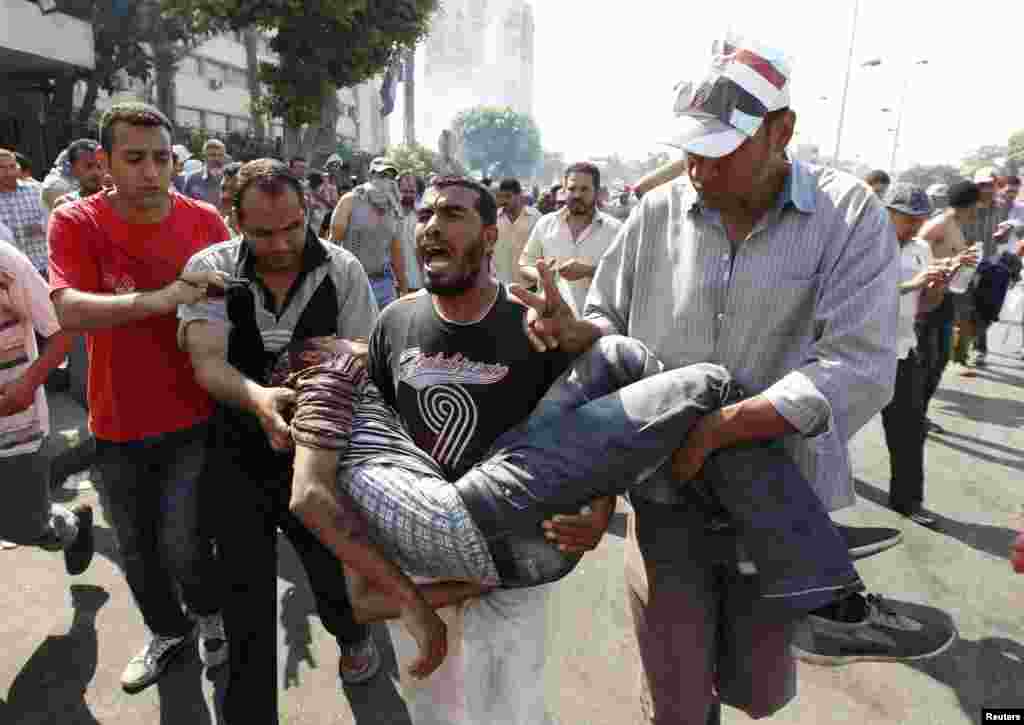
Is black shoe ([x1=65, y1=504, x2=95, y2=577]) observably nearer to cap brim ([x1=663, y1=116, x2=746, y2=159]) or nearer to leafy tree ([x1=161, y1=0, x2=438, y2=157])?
cap brim ([x1=663, y1=116, x2=746, y2=159])

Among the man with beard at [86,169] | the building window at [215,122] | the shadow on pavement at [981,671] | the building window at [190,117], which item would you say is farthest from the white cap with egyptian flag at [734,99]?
the building window at [215,122]

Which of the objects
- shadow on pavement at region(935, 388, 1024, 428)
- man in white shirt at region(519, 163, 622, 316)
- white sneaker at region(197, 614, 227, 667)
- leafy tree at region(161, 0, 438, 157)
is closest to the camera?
white sneaker at region(197, 614, 227, 667)

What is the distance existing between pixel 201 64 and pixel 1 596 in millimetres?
48443

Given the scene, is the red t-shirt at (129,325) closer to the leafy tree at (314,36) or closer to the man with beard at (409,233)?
the man with beard at (409,233)

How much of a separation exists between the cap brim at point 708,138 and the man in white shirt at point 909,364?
2.77 m

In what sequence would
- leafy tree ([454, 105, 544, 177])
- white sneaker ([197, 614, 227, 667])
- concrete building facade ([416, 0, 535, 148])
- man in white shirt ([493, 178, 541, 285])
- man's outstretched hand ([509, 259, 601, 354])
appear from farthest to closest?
1. concrete building facade ([416, 0, 535, 148])
2. leafy tree ([454, 105, 544, 177])
3. man in white shirt ([493, 178, 541, 285])
4. white sneaker ([197, 614, 227, 667])
5. man's outstretched hand ([509, 259, 601, 354])

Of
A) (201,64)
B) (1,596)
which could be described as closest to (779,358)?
(1,596)

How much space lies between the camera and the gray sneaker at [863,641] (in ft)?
5.83

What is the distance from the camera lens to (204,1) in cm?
1648

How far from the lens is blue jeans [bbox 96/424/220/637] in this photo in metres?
2.63

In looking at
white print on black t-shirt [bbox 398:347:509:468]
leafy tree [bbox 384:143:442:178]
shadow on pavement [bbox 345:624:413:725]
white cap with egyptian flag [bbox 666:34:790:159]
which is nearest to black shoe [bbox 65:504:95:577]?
shadow on pavement [bbox 345:624:413:725]

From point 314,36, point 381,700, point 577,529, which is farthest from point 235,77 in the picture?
point 577,529

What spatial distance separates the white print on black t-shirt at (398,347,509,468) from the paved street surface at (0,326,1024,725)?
132cm

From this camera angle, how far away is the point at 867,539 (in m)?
1.79
